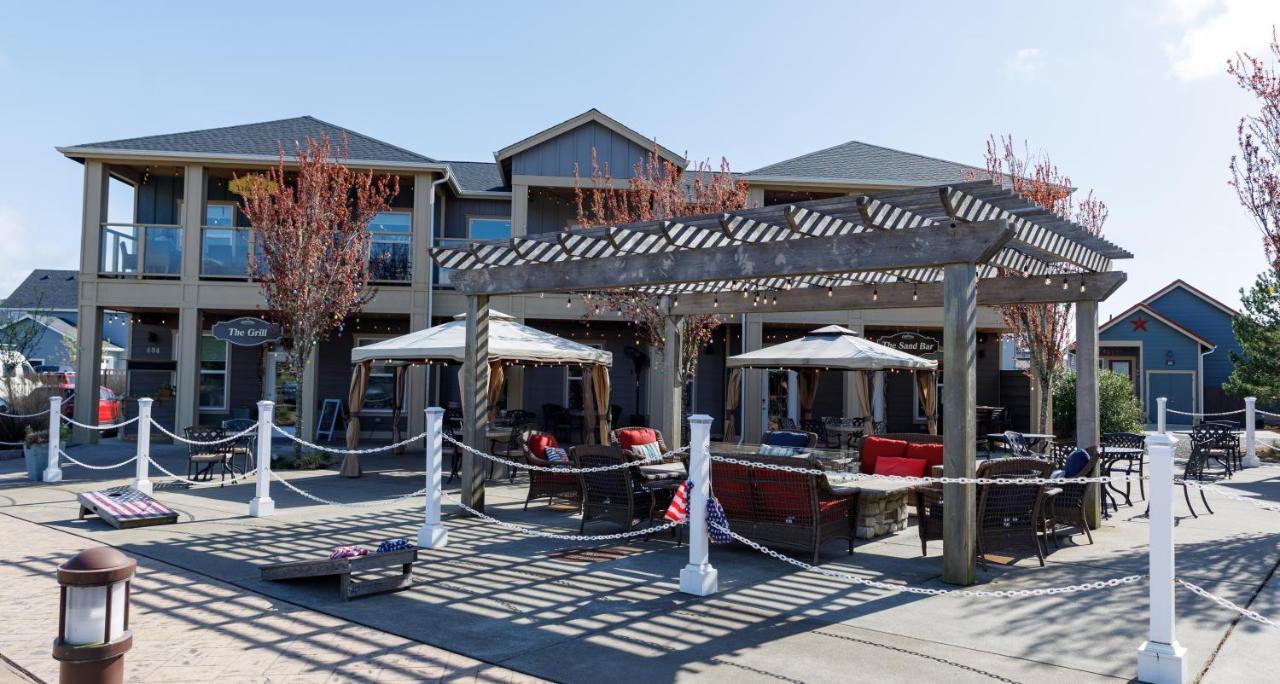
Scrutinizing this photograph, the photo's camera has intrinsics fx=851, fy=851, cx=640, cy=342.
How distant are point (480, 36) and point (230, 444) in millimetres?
7459

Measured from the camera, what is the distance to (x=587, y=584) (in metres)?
6.50

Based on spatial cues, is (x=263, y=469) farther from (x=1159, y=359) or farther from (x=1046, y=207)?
(x=1159, y=359)

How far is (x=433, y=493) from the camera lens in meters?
8.00

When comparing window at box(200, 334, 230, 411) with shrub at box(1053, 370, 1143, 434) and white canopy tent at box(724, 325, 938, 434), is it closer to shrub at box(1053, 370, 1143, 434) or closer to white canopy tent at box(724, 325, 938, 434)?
white canopy tent at box(724, 325, 938, 434)

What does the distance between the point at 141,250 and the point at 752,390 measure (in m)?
13.3

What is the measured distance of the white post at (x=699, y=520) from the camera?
20.2 ft

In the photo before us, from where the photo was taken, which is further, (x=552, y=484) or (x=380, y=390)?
(x=380, y=390)

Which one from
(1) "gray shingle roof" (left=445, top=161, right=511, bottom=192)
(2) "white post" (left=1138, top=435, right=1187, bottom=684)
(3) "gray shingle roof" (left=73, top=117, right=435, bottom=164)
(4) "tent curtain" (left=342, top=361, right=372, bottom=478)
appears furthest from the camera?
(1) "gray shingle roof" (left=445, top=161, right=511, bottom=192)

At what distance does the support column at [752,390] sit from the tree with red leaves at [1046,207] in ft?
16.3

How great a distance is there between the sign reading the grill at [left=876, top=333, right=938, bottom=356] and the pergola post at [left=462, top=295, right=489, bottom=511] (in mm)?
11140

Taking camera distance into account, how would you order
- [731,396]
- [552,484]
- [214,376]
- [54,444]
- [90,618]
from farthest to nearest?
[214,376] → [731,396] → [54,444] → [552,484] → [90,618]

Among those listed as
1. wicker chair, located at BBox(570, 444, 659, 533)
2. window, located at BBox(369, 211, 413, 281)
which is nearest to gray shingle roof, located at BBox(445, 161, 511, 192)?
window, located at BBox(369, 211, 413, 281)

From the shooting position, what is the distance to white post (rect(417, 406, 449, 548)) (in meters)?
7.92

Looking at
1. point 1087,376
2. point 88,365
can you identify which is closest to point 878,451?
point 1087,376
